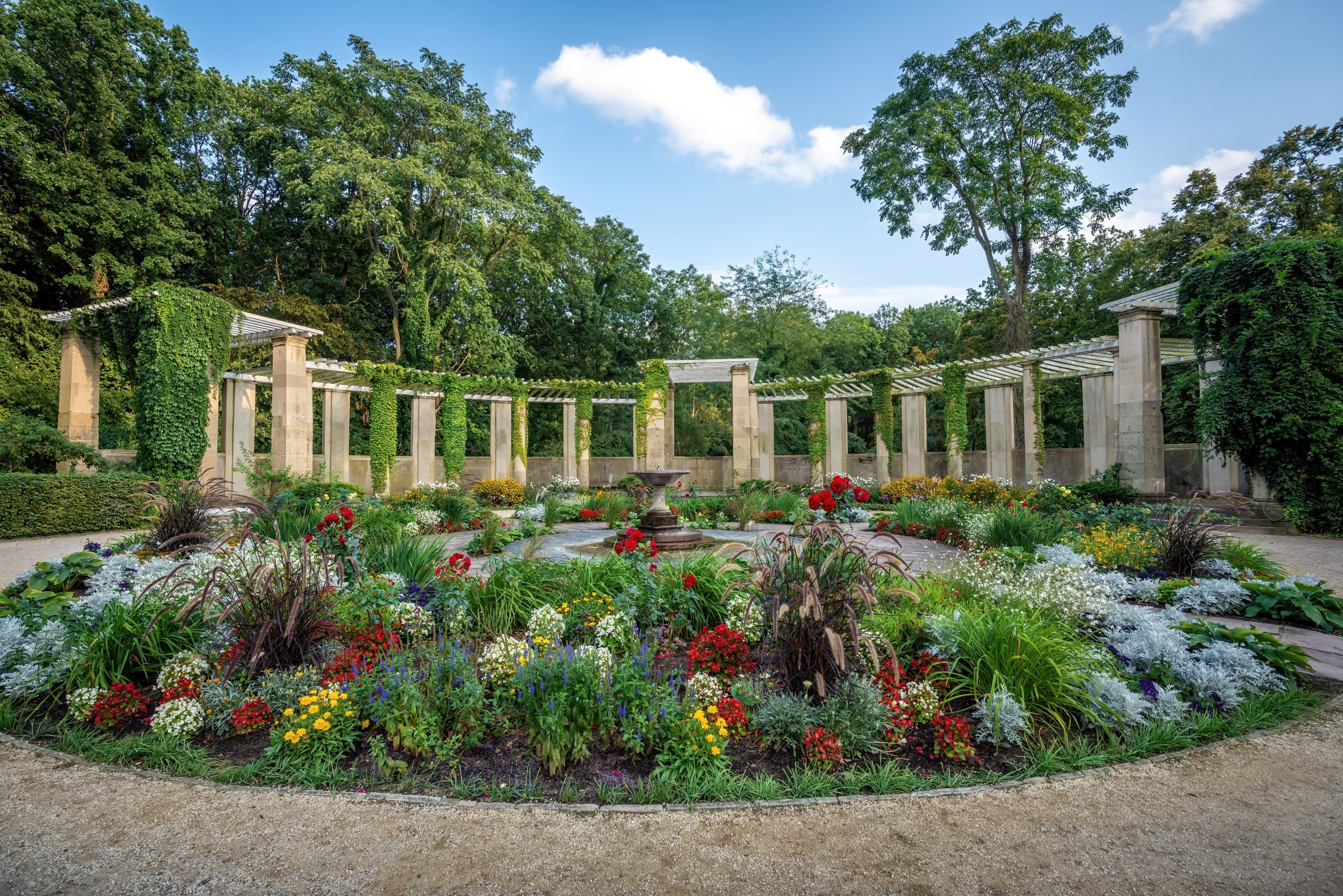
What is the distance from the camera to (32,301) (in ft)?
56.6

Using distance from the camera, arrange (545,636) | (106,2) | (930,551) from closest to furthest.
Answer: (545,636) < (930,551) < (106,2)

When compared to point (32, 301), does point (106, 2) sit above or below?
above

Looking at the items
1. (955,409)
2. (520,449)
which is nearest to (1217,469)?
(955,409)

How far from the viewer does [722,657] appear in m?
3.54

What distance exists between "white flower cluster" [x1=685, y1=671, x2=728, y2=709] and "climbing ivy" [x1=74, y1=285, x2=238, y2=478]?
47.5 ft

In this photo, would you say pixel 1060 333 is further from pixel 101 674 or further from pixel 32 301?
pixel 32 301

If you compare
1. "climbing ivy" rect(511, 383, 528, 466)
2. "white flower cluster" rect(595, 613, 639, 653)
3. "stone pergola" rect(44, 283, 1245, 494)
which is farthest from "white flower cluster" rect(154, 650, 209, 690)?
"climbing ivy" rect(511, 383, 528, 466)

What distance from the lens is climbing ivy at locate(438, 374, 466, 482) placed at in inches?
720

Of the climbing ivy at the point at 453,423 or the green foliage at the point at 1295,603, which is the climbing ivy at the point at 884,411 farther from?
the green foliage at the point at 1295,603

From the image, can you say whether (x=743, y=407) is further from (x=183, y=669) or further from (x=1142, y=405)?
(x=183, y=669)

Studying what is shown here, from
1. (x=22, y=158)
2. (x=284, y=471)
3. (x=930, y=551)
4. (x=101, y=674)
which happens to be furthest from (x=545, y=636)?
(x=22, y=158)

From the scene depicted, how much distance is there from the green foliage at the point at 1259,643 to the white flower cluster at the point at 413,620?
201 inches

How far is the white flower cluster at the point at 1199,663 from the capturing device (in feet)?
11.2

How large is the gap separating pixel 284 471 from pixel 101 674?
1107 cm
